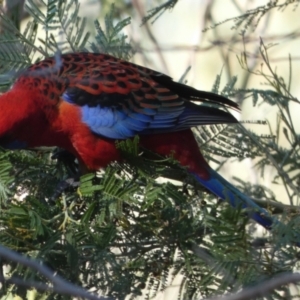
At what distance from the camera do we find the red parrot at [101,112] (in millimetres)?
2547

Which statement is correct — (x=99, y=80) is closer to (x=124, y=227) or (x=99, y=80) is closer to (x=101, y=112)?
(x=101, y=112)

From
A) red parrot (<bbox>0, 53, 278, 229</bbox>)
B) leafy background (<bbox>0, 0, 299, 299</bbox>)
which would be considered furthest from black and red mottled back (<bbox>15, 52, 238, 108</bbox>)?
leafy background (<bbox>0, 0, 299, 299</bbox>)

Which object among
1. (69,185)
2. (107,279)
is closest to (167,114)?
(69,185)

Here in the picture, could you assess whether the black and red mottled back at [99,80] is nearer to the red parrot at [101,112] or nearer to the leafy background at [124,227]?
the red parrot at [101,112]

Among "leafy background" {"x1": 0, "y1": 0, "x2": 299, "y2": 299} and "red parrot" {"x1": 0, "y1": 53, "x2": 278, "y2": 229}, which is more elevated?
"red parrot" {"x1": 0, "y1": 53, "x2": 278, "y2": 229}

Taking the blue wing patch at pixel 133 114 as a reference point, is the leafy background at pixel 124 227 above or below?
below

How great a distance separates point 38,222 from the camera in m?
1.93

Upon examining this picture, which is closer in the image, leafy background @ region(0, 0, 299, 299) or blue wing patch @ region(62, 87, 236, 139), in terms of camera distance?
leafy background @ region(0, 0, 299, 299)

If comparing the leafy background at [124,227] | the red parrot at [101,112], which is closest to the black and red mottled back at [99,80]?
the red parrot at [101,112]

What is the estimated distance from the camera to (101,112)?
8.62ft

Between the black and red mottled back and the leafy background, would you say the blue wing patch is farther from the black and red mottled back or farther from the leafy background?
the leafy background

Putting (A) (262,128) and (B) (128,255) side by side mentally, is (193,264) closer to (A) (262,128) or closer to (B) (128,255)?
(B) (128,255)

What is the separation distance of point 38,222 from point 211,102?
100 centimetres

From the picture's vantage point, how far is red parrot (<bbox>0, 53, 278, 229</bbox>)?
2.55m
